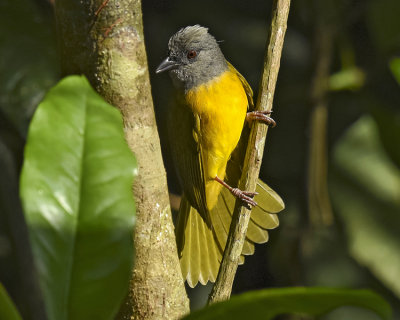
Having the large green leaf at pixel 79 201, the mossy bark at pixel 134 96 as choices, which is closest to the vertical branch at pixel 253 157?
the mossy bark at pixel 134 96

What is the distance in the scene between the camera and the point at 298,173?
364cm

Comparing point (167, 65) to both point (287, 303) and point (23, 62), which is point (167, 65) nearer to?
point (23, 62)

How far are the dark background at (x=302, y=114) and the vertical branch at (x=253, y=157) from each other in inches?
32.0

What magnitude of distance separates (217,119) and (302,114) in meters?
1.01

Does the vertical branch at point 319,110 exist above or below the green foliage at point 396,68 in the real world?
below

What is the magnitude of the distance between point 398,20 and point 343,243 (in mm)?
1336

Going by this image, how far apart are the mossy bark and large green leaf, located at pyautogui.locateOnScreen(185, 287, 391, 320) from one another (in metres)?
0.62

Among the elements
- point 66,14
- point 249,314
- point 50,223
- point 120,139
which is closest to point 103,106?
point 120,139

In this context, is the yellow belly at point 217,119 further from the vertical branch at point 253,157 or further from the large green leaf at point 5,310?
the large green leaf at point 5,310

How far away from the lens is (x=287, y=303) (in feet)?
3.19

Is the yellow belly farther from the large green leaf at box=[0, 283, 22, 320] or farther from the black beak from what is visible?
the large green leaf at box=[0, 283, 22, 320]

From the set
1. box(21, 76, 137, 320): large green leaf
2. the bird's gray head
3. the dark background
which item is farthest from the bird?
box(21, 76, 137, 320): large green leaf

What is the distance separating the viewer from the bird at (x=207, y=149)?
276 centimetres

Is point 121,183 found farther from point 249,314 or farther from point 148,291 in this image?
point 148,291
